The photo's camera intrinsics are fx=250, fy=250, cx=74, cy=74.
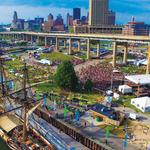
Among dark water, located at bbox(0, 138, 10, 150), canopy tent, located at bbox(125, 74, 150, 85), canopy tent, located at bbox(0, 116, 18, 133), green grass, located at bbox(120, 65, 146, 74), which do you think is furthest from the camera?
green grass, located at bbox(120, 65, 146, 74)

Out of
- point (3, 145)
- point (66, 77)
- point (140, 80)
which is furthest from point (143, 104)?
point (3, 145)

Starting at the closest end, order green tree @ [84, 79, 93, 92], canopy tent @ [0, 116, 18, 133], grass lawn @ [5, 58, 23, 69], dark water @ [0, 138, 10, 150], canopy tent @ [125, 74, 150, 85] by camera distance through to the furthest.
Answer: dark water @ [0, 138, 10, 150] → canopy tent @ [0, 116, 18, 133] → green tree @ [84, 79, 93, 92] → canopy tent @ [125, 74, 150, 85] → grass lawn @ [5, 58, 23, 69]

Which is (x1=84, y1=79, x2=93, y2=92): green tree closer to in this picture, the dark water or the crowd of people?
the crowd of people

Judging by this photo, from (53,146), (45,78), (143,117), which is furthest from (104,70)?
(53,146)

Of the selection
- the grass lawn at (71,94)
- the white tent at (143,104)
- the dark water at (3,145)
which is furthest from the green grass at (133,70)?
the dark water at (3,145)

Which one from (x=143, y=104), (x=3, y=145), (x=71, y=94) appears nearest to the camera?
(x=3, y=145)

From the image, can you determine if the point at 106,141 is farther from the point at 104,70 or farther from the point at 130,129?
the point at 104,70

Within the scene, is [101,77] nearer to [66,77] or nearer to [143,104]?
[66,77]

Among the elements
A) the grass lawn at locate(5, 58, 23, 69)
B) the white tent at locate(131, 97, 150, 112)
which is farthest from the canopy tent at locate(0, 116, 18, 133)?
the grass lawn at locate(5, 58, 23, 69)

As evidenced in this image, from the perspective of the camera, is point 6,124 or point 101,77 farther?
point 101,77
